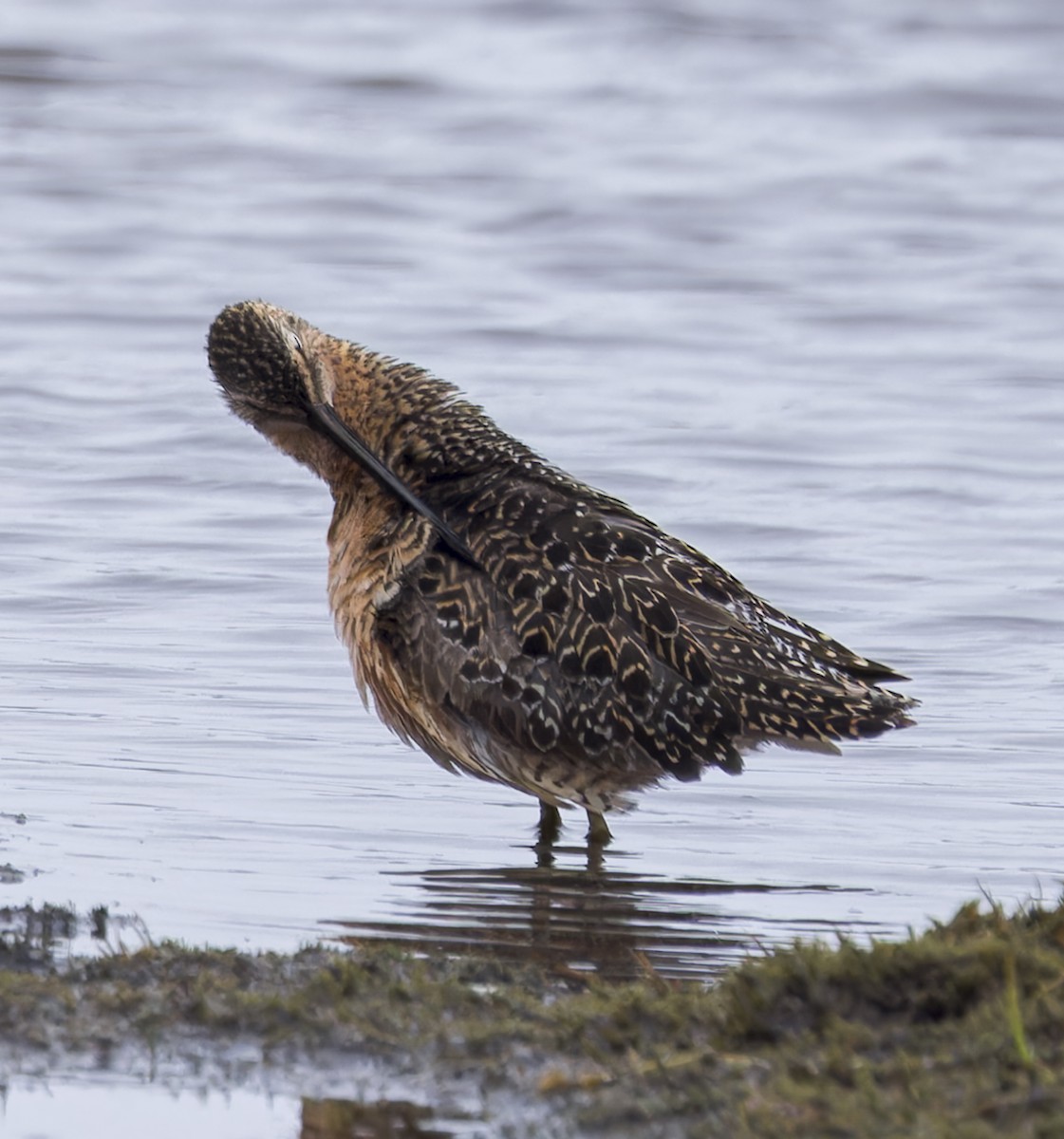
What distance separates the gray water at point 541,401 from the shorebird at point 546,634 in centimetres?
29

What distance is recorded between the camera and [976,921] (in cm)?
446

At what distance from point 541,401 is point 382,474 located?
17.8 feet

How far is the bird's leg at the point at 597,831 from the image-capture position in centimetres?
643

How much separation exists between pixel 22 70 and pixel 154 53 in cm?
115

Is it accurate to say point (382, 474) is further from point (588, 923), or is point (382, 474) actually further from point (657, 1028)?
point (657, 1028)

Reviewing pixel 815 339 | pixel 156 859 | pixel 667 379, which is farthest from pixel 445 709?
pixel 815 339

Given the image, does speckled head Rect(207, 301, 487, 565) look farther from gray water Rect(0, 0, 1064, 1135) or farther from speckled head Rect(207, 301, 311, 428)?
gray water Rect(0, 0, 1064, 1135)

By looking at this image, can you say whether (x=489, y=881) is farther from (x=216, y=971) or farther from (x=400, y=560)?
(x=216, y=971)

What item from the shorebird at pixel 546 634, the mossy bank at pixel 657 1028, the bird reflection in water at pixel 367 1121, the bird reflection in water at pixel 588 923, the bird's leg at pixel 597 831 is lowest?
the bird reflection in water at pixel 367 1121

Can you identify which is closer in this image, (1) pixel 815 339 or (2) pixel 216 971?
(2) pixel 216 971

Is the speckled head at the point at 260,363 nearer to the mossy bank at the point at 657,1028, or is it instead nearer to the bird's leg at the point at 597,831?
the bird's leg at the point at 597,831

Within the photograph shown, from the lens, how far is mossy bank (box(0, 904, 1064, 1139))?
3.71m

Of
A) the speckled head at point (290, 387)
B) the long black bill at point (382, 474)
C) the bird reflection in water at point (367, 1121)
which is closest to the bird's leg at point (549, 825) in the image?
the long black bill at point (382, 474)

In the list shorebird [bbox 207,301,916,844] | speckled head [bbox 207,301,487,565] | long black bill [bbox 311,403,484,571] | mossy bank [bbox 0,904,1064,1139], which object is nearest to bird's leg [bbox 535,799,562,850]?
shorebird [bbox 207,301,916,844]
